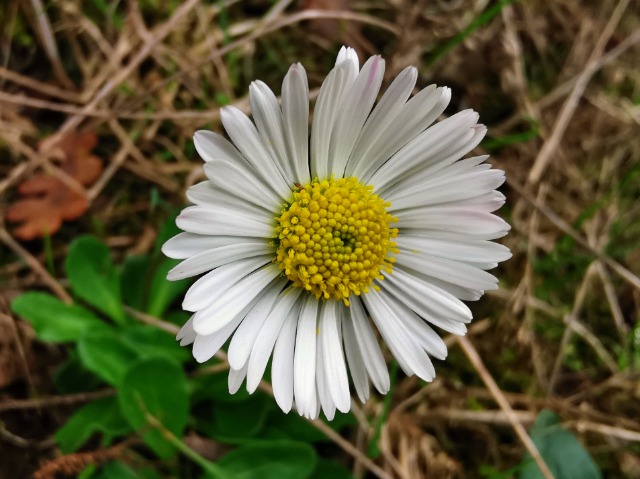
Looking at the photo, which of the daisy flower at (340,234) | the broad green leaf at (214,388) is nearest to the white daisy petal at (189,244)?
the daisy flower at (340,234)

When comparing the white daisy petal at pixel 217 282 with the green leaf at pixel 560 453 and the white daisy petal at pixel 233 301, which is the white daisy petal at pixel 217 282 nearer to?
the white daisy petal at pixel 233 301

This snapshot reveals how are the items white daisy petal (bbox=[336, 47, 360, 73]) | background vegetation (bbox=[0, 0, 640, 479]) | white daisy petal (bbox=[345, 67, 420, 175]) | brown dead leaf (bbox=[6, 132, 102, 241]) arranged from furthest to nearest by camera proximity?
brown dead leaf (bbox=[6, 132, 102, 241])
background vegetation (bbox=[0, 0, 640, 479])
white daisy petal (bbox=[345, 67, 420, 175])
white daisy petal (bbox=[336, 47, 360, 73])

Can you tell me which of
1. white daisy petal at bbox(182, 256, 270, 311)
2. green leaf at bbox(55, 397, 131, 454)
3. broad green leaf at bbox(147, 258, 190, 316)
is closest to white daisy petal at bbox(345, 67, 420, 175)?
white daisy petal at bbox(182, 256, 270, 311)

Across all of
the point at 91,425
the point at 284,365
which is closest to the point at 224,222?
the point at 284,365

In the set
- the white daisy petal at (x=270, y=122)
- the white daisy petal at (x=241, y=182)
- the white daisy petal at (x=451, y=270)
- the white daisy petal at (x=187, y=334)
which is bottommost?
the white daisy petal at (x=187, y=334)

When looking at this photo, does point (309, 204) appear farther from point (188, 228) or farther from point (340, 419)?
point (340, 419)

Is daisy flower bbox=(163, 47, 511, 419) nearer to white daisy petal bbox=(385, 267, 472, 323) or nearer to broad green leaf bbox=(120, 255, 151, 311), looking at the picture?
white daisy petal bbox=(385, 267, 472, 323)

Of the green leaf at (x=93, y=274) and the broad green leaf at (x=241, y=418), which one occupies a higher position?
the green leaf at (x=93, y=274)
